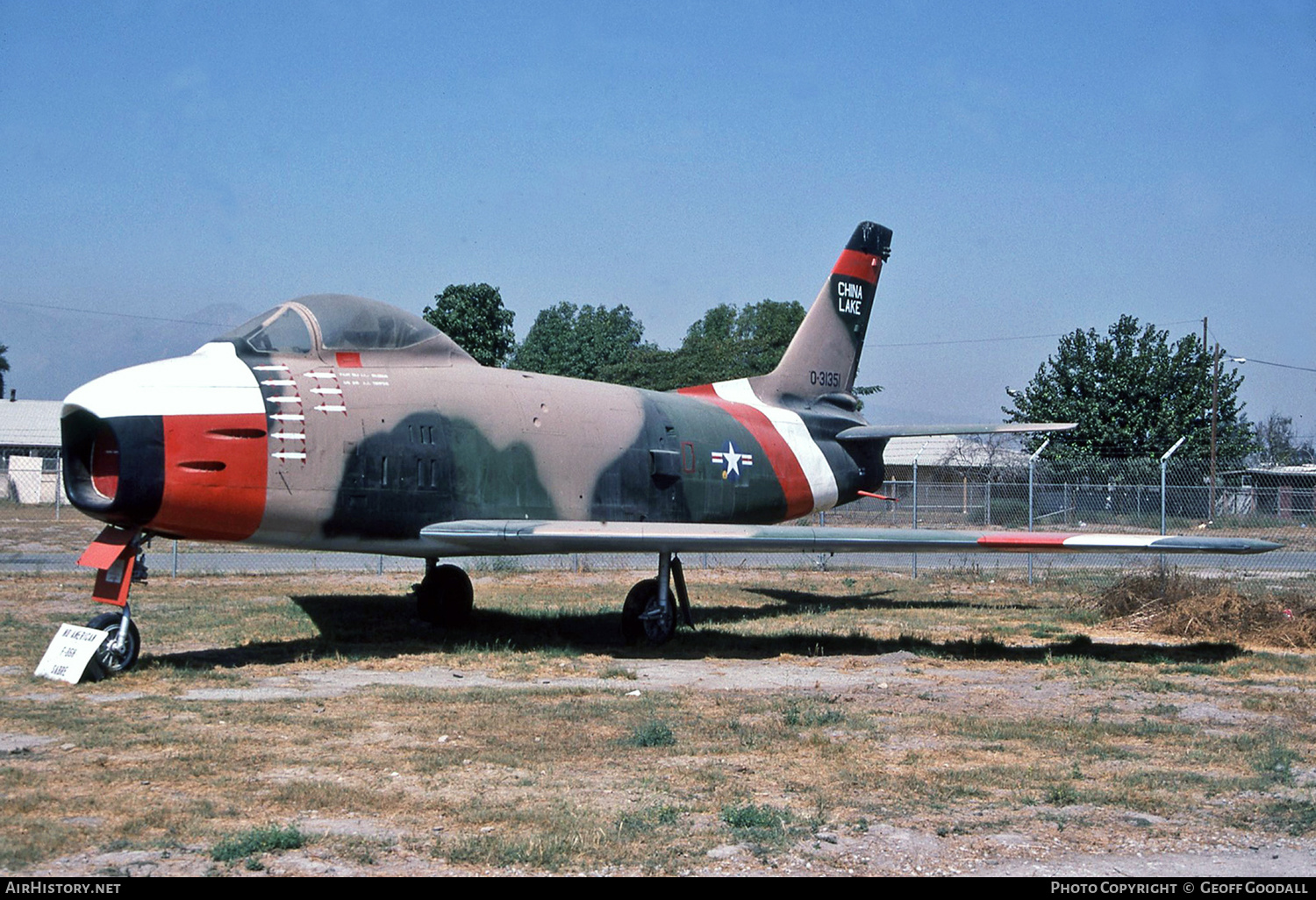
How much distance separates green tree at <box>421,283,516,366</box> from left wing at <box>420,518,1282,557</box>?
3279 cm

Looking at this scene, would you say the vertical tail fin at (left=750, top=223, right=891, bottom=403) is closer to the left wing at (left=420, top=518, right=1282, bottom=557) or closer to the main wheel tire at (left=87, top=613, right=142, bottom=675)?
the left wing at (left=420, top=518, right=1282, bottom=557)

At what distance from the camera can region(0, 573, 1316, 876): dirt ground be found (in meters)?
5.47

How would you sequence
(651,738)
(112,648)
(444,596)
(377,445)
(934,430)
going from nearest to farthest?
(651,738) < (112,648) < (377,445) < (444,596) < (934,430)

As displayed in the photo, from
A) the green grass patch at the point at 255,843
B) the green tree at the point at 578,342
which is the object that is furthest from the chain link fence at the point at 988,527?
the green tree at the point at 578,342

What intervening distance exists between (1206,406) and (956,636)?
38079 millimetres

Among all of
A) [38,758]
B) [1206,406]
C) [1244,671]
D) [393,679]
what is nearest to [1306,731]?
[1244,671]

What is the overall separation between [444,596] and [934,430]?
7.29 metres

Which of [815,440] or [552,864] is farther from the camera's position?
[815,440]

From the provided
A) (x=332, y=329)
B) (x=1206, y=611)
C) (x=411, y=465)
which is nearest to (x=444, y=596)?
(x=411, y=465)

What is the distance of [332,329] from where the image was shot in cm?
1170

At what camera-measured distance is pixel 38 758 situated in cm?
712

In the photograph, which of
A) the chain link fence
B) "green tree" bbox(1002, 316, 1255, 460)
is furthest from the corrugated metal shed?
"green tree" bbox(1002, 316, 1255, 460)

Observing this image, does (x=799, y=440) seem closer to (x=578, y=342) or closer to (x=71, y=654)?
(x=71, y=654)
